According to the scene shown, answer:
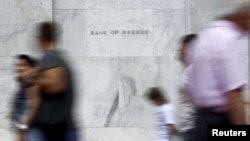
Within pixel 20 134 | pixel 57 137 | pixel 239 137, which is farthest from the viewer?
pixel 20 134

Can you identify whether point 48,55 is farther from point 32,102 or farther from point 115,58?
point 115,58

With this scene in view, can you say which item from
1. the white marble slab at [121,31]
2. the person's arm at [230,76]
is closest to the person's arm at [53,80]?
the person's arm at [230,76]

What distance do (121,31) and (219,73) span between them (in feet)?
21.7

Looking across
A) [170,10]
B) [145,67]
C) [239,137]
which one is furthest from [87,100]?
[239,137]

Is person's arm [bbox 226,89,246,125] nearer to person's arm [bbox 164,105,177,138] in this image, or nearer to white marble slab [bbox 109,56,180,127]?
person's arm [bbox 164,105,177,138]

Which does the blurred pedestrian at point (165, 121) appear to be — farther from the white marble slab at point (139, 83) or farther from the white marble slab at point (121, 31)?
the white marble slab at point (121, 31)

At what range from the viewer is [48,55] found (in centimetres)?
544

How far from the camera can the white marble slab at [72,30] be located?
33.7 ft

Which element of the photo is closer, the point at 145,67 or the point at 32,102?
the point at 32,102

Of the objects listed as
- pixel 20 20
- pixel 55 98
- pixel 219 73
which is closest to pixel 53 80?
pixel 55 98

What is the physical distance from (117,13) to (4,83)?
2066 mm

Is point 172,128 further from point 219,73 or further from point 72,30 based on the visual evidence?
point 72,30

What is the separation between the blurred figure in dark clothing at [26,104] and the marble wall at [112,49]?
3.25 metres

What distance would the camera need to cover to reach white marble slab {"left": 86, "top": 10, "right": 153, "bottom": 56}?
33.7 feet
